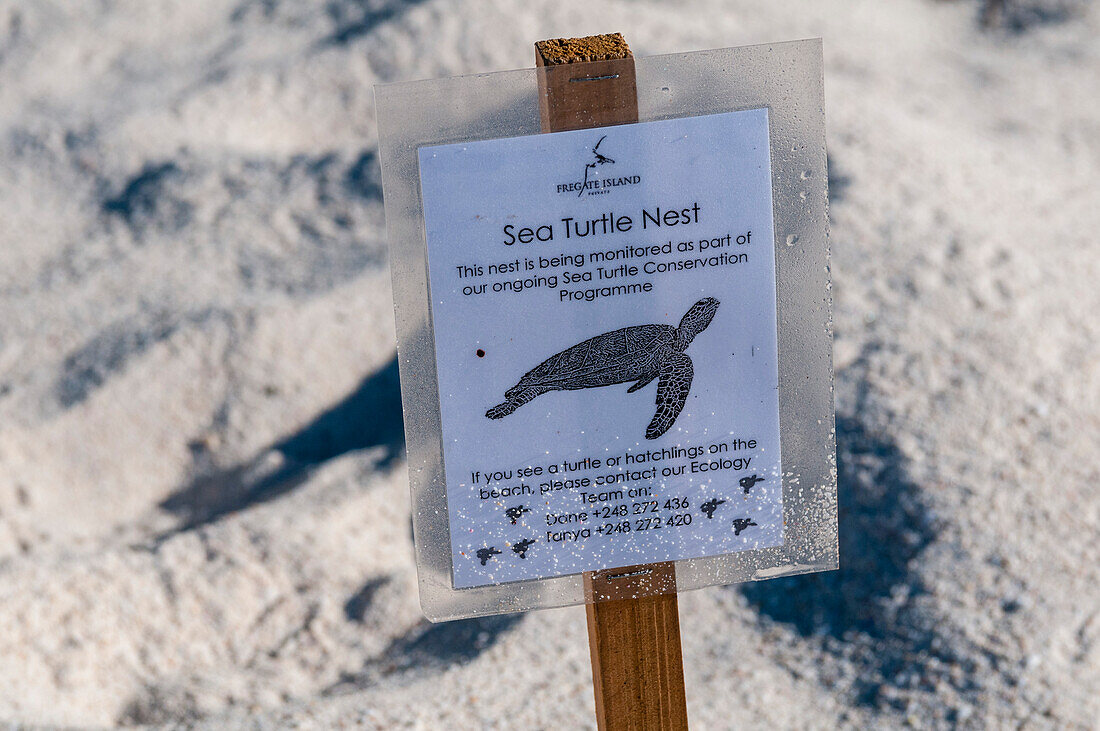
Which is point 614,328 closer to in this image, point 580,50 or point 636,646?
point 580,50

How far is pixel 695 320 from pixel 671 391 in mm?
100

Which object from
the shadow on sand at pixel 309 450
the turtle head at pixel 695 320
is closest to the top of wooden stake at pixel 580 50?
the turtle head at pixel 695 320

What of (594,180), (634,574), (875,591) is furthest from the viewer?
(875,591)

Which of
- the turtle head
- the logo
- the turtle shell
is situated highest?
the logo

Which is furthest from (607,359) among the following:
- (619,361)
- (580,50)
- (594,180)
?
(580,50)

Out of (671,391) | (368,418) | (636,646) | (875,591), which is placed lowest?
(875,591)

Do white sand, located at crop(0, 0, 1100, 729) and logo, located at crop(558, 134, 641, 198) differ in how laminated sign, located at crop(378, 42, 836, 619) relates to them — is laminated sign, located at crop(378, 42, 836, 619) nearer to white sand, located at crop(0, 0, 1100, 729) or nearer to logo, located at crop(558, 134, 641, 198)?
logo, located at crop(558, 134, 641, 198)

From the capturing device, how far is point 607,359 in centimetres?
111

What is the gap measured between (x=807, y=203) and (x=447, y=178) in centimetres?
47

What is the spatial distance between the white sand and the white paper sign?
872 mm

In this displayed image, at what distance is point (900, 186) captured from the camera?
10.2 ft

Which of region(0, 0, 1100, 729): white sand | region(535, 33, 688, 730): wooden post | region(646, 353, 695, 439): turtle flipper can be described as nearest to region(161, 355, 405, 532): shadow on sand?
region(0, 0, 1100, 729): white sand

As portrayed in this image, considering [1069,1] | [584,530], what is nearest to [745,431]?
[584,530]

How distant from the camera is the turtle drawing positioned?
110 cm
